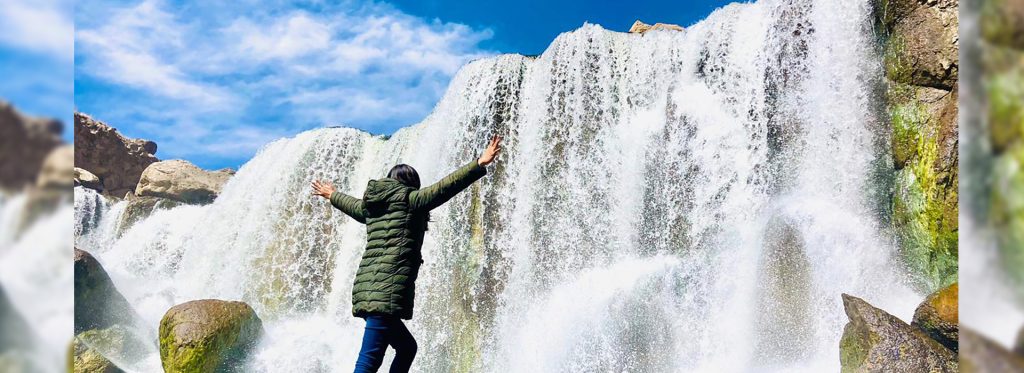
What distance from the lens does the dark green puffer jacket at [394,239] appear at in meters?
4.05

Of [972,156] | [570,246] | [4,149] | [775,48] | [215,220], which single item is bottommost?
[972,156]

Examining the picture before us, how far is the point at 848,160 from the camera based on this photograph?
9.23 m

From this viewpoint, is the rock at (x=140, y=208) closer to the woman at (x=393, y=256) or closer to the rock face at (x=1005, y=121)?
the woman at (x=393, y=256)

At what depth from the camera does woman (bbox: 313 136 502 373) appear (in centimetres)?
405

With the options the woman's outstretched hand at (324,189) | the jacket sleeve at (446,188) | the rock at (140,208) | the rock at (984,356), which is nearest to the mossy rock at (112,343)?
the woman's outstretched hand at (324,189)

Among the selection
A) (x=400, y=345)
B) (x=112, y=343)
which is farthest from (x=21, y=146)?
(x=112, y=343)

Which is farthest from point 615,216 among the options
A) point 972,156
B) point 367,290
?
point 972,156

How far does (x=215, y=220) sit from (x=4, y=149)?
46.2 ft

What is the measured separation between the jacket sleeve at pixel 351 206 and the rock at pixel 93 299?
7.43m

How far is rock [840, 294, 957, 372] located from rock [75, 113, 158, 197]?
80.4 feet

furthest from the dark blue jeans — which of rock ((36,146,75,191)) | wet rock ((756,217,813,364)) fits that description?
wet rock ((756,217,813,364))

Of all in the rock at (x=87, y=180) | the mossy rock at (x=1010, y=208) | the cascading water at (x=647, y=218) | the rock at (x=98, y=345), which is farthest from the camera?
the rock at (x=87, y=180)

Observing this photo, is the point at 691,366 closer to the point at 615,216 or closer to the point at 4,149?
the point at 615,216

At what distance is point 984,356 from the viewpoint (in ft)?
3.72
